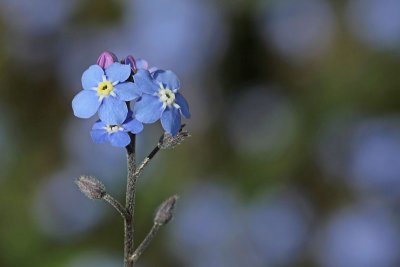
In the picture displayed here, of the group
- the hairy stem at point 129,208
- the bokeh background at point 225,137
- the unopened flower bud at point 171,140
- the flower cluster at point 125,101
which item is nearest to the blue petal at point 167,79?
the flower cluster at point 125,101

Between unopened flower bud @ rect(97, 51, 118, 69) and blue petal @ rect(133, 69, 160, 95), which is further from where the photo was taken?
unopened flower bud @ rect(97, 51, 118, 69)

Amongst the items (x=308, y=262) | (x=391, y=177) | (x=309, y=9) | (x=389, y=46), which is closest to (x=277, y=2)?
(x=309, y=9)

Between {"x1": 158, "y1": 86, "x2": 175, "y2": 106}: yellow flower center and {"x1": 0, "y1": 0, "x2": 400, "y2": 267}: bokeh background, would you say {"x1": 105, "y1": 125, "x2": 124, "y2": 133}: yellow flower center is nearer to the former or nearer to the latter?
{"x1": 158, "y1": 86, "x2": 175, "y2": 106}: yellow flower center

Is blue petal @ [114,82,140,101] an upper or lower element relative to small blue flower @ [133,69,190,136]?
upper

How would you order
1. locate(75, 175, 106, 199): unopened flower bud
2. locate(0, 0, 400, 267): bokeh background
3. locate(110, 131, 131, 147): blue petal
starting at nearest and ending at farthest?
locate(110, 131, 131, 147): blue petal
locate(75, 175, 106, 199): unopened flower bud
locate(0, 0, 400, 267): bokeh background

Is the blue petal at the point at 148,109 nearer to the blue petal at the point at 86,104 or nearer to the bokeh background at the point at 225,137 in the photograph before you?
the blue petal at the point at 86,104

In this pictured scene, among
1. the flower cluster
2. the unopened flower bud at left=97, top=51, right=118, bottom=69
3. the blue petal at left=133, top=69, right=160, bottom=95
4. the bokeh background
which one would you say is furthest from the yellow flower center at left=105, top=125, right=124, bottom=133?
the bokeh background

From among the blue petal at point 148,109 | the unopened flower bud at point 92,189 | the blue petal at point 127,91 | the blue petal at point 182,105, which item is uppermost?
the blue petal at point 127,91

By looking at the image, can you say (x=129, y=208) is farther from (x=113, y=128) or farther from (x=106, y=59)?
(x=106, y=59)

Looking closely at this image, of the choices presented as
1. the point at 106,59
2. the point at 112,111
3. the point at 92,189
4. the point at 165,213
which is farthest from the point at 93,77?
the point at 165,213
